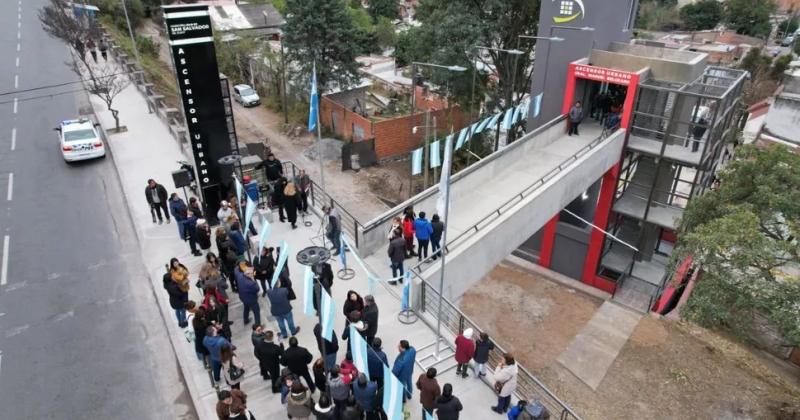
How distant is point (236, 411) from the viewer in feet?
25.4

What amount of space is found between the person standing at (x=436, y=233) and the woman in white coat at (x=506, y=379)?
3.49 m

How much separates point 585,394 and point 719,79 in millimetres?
13429

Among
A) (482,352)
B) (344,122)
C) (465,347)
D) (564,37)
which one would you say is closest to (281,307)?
(465,347)

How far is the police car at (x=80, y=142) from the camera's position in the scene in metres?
20.2

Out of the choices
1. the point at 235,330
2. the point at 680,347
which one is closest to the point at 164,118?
the point at 235,330

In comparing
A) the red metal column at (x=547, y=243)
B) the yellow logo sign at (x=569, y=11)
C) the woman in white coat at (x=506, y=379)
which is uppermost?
the yellow logo sign at (x=569, y=11)

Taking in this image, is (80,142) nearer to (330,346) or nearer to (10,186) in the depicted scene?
(10,186)

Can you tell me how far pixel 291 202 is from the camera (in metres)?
13.8

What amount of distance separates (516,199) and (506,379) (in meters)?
7.08

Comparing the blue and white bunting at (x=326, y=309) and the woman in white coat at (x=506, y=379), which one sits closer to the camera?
the blue and white bunting at (x=326, y=309)

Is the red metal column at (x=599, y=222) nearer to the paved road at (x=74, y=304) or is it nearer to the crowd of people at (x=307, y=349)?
the crowd of people at (x=307, y=349)

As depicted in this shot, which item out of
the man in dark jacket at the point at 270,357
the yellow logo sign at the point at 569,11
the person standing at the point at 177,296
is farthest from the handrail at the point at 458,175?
the person standing at the point at 177,296

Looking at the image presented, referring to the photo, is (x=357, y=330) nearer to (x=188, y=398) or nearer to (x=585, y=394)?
(x=188, y=398)

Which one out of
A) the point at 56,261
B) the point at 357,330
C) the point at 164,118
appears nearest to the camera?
the point at 357,330
